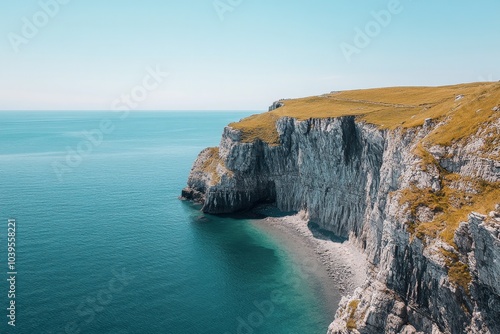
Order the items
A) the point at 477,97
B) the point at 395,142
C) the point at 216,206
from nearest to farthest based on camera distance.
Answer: the point at 477,97, the point at 395,142, the point at 216,206

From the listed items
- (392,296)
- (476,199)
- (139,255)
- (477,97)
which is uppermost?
(477,97)

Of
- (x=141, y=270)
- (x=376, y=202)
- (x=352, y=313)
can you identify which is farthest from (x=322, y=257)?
(x=141, y=270)

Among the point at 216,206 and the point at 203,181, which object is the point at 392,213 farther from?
the point at 203,181

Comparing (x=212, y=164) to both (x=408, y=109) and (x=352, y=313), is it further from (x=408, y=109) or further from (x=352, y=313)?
(x=352, y=313)

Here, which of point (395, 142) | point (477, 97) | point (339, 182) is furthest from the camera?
point (339, 182)

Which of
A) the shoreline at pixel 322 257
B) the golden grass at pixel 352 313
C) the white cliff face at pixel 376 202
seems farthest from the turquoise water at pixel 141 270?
the white cliff face at pixel 376 202

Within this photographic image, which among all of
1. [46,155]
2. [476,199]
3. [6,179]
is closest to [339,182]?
[476,199]

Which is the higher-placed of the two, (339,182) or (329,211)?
(339,182)

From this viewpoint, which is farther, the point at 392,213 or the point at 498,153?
the point at 392,213
